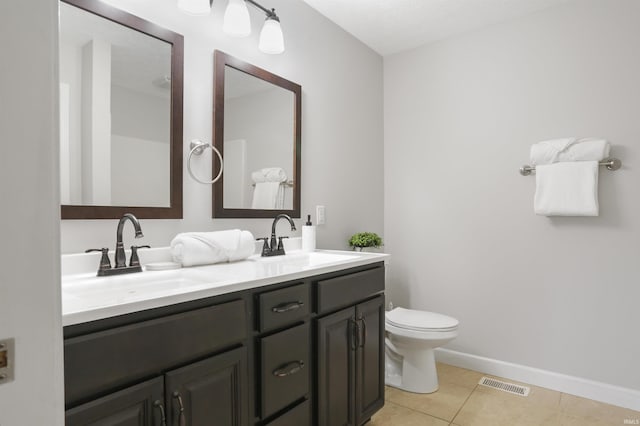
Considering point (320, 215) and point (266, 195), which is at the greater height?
point (266, 195)

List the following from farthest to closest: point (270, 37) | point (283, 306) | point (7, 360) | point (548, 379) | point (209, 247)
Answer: point (548, 379), point (270, 37), point (209, 247), point (283, 306), point (7, 360)

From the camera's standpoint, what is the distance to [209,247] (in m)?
1.54

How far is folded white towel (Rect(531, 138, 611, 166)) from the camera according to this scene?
2129 millimetres

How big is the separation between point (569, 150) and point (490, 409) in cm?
157

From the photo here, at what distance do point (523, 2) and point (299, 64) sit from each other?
1444mm

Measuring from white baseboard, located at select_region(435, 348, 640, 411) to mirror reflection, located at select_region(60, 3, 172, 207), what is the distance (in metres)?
2.28

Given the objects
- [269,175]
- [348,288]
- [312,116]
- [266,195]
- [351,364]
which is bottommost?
[351,364]

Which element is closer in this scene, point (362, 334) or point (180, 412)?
point (180, 412)

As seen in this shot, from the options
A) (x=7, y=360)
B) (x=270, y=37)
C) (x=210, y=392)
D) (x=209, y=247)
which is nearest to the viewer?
(x=7, y=360)

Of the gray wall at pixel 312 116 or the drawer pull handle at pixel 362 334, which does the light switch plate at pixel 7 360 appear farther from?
the drawer pull handle at pixel 362 334

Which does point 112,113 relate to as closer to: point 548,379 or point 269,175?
point 269,175

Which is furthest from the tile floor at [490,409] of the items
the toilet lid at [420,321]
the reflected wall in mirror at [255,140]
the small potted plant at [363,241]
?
the reflected wall in mirror at [255,140]

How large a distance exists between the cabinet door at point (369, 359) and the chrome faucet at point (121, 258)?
97 centimetres

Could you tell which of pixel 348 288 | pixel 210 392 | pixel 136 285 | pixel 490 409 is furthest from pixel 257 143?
pixel 490 409
